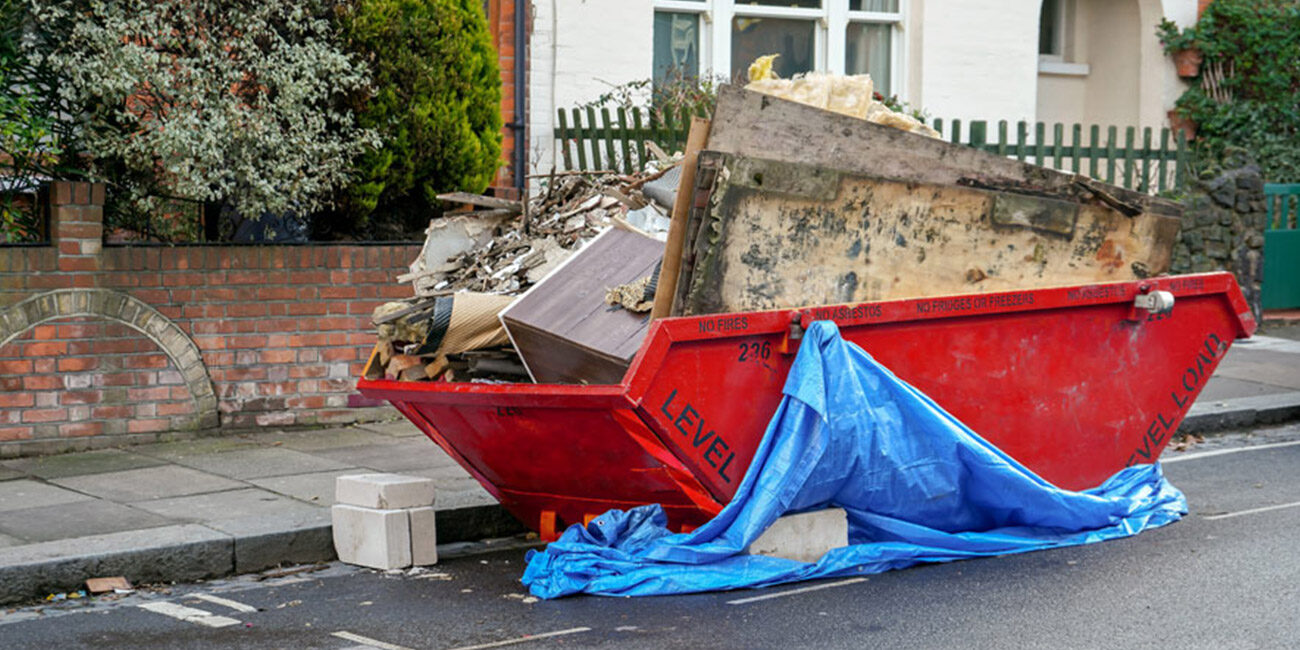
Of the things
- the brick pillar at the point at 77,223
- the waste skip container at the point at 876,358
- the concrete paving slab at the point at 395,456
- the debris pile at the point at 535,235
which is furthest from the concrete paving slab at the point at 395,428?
the waste skip container at the point at 876,358

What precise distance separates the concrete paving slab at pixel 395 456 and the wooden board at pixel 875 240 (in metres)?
2.94

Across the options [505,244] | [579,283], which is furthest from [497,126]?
[579,283]

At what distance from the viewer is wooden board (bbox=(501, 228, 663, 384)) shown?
5875 mm

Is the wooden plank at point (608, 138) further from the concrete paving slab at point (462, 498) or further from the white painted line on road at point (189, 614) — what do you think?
the white painted line on road at point (189, 614)

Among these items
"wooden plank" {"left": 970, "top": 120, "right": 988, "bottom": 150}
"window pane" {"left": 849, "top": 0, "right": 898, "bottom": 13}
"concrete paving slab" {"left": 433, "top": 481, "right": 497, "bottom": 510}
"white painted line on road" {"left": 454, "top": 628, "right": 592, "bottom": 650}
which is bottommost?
"white painted line on road" {"left": 454, "top": 628, "right": 592, "bottom": 650}

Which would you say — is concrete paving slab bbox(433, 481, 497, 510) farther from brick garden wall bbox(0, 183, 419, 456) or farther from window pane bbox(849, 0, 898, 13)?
window pane bbox(849, 0, 898, 13)

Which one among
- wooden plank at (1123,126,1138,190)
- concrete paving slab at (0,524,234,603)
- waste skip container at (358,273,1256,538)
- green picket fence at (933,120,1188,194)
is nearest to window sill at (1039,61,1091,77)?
green picket fence at (933,120,1188,194)

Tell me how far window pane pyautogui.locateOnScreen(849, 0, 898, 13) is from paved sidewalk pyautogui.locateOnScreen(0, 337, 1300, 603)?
6022 mm

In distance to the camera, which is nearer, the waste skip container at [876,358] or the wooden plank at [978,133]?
the waste skip container at [876,358]

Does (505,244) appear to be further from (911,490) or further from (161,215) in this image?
(161,215)

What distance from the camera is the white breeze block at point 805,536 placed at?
601 centimetres

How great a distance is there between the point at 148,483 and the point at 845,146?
13.3 feet

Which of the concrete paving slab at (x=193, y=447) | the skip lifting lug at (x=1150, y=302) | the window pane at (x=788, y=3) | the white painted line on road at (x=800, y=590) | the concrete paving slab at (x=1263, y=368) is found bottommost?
the white painted line on road at (x=800, y=590)

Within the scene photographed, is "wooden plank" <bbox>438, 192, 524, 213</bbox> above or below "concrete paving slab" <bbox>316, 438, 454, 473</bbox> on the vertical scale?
above
